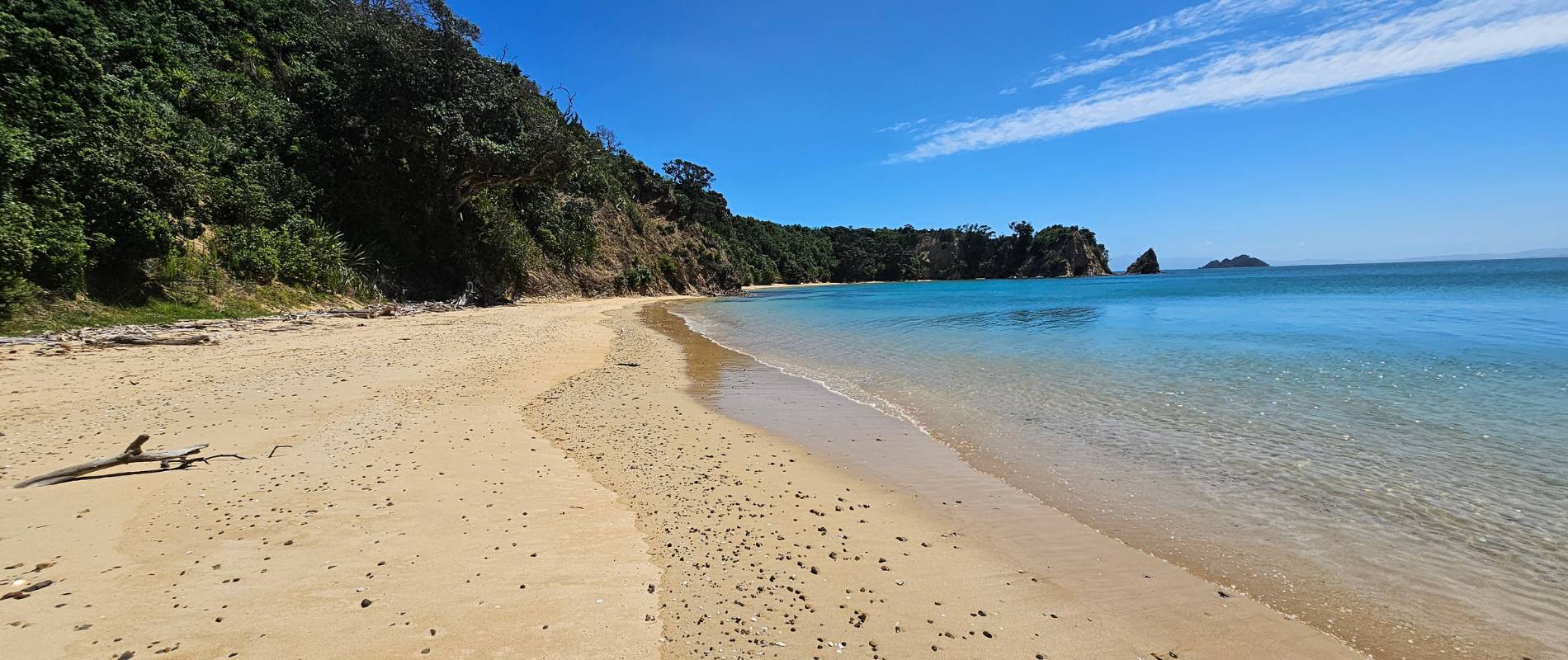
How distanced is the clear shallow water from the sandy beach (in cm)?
111

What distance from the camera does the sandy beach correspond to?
113 inches

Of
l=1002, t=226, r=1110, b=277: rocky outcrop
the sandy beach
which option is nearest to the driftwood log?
the sandy beach

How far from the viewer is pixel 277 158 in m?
22.0

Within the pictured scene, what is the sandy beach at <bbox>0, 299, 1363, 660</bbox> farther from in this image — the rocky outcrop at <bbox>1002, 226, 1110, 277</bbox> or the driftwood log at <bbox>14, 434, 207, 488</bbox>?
the rocky outcrop at <bbox>1002, 226, 1110, 277</bbox>

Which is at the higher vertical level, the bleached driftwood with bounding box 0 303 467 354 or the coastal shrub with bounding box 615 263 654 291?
the coastal shrub with bounding box 615 263 654 291

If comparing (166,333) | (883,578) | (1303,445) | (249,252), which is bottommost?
(1303,445)

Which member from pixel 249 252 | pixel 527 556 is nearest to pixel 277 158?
pixel 249 252

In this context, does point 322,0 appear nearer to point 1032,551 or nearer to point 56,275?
point 56,275

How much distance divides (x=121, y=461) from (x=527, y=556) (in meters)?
3.90

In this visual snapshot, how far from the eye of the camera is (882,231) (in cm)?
14675

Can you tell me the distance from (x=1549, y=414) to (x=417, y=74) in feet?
107

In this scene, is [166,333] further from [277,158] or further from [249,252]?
[277,158]

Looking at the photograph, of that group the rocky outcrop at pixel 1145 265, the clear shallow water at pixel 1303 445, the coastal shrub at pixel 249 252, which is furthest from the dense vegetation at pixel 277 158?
the rocky outcrop at pixel 1145 265

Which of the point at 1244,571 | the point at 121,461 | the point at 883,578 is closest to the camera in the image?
the point at 883,578
